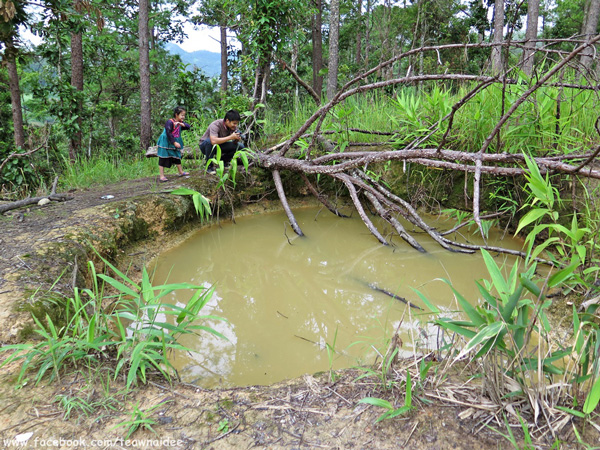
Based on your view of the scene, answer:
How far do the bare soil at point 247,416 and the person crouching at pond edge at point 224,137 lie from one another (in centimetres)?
335

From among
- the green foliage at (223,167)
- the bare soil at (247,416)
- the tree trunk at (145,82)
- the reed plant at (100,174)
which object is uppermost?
the tree trunk at (145,82)

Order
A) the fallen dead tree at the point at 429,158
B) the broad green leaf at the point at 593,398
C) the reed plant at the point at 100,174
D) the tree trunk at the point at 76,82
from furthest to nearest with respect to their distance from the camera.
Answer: the tree trunk at the point at 76,82
the reed plant at the point at 100,174
the fallen dead tree at the point at 429,158
the broad green leaf at the point at 593,398

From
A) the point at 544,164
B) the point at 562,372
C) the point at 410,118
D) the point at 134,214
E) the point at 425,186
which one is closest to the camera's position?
the point at 562,372

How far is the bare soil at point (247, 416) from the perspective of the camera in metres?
1.23

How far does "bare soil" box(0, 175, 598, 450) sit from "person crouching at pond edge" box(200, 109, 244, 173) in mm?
3354

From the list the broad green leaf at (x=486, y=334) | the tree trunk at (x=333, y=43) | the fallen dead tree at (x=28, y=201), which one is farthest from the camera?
the tree trunk at (x=333, y=43)

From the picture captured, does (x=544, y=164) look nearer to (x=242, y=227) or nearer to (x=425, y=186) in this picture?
(x=425, y=186)

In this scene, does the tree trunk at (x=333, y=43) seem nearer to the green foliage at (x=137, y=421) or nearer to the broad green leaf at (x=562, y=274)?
the broad green leaf at (x=562, y=274)

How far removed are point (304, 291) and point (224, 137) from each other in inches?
98.2

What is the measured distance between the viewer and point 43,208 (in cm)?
357

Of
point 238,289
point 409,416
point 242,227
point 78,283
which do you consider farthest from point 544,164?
point 78,283

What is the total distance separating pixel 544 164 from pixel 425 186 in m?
1.83

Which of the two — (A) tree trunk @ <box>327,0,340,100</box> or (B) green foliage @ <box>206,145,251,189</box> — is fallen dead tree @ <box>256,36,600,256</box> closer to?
(B) green foliage @ <box>206,145,251,189</box>

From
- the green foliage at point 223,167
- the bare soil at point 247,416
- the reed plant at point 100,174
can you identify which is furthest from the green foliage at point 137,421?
the reed plant at point 100,174
